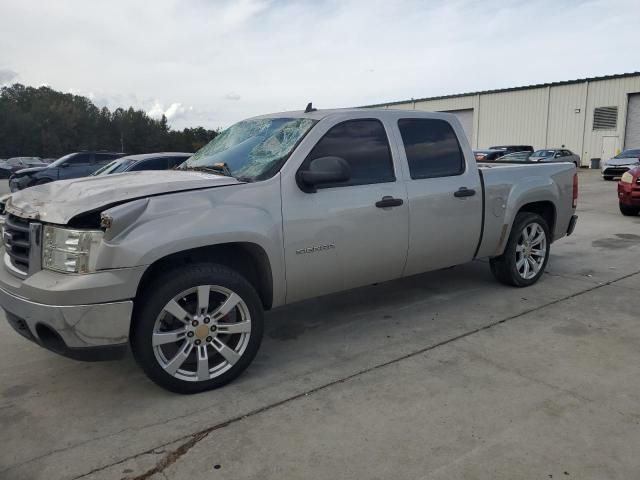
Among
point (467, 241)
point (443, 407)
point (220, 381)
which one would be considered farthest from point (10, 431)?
point (467, 241)

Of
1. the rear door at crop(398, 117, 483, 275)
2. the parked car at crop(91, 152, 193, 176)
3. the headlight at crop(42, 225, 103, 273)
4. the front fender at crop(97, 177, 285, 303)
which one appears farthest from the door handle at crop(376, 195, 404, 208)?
the parked car at crop(91, 152, 193, 176)

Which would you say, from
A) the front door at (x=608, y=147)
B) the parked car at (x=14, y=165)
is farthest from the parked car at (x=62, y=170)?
the front door at (x=608, y=147)

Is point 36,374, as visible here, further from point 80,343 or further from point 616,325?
point 616,325

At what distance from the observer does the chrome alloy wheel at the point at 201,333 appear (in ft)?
11.0

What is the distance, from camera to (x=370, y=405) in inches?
131

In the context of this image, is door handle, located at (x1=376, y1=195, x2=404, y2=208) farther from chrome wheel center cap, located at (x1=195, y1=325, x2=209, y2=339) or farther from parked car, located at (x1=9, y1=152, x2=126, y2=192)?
parked car, located at (x1=9, y1=152, x2=126, y2=192)

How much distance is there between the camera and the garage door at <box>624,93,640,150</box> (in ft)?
121

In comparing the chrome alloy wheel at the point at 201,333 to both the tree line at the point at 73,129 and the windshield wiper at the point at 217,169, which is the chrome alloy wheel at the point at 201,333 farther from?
the tree line at the point at 73,129

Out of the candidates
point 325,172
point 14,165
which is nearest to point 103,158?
point 325,172

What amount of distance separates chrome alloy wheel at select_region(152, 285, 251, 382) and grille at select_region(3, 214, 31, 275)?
3.11 ft

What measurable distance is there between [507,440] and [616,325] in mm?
2382

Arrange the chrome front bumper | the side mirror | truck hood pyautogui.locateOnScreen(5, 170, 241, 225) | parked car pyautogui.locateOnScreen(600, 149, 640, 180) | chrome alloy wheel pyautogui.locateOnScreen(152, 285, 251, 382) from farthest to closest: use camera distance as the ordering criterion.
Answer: parked car pyautogui.locateOnScreen(600, 149, 640, 180), the side mirror, chrome alloy wheel pyautogui.locateOnScreen(152, 285, 251, 382), truck hood pyautogui.locateOnScreen(5, 170, 241, 225), the chrome front bumper

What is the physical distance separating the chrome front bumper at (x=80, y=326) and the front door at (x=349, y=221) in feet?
3.97

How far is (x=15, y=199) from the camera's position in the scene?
3711 mm
